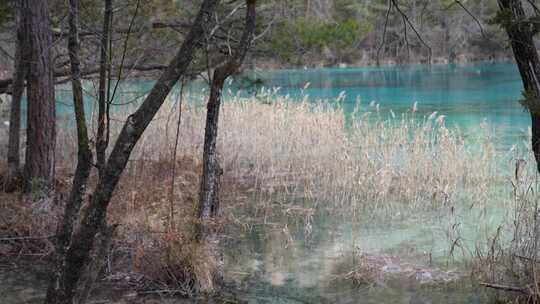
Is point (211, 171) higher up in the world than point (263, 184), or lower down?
higher up

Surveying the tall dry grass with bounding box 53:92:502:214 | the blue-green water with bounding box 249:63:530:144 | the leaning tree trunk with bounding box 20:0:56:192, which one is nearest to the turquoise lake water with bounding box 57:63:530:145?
the blue-green water with bounding box 249:63:530:144

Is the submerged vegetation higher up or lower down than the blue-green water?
lower down

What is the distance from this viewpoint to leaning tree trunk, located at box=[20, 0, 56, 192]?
21.0ft

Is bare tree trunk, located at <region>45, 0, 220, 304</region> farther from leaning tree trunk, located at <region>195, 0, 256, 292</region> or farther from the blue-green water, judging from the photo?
the blue-green water

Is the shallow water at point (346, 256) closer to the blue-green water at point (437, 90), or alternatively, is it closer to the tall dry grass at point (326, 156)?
the tall dry grass at point (326, 156)

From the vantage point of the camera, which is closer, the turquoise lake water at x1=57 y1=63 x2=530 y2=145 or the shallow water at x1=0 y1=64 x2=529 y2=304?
the shallow water at x1=0 y1=64 x2=529 y2=304

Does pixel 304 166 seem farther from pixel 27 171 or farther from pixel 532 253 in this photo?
pixel 532 253

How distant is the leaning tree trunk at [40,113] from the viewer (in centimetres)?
639

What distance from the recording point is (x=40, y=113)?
655 cm

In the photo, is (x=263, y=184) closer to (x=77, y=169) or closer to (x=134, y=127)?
(x=77, y=169)

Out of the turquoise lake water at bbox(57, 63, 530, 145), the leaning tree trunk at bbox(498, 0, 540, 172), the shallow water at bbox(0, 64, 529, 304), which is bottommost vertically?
the shallow water at bbox(0, 64, 529, 304)

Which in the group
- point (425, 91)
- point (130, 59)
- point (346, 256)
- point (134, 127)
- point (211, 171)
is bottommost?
point (346, 256)

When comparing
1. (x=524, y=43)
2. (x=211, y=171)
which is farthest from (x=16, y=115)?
(x=524, y=43)

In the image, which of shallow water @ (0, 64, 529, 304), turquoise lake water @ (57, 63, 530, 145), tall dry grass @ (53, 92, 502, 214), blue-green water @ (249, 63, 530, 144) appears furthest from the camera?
blue-green water @ (249, 63, 530, 144)
